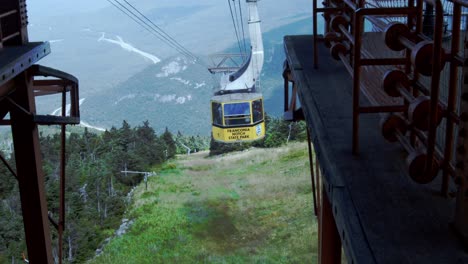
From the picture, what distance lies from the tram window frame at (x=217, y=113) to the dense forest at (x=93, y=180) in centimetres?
502

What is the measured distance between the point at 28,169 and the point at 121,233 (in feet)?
52.0

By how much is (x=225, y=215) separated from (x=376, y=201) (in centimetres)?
2000

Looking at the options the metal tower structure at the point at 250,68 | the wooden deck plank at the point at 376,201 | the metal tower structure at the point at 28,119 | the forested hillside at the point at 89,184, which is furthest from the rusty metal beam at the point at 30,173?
the metal tower structure at the point at 250,68

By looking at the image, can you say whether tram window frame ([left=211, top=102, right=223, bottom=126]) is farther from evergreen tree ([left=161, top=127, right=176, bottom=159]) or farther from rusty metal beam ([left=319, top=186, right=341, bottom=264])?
rusty metal beam ([left=319, top=186, right=341, bottom=264])

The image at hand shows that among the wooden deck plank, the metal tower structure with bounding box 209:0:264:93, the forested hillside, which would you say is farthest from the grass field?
the wooden deck plank

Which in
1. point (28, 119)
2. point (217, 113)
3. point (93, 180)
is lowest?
point (93, 180)

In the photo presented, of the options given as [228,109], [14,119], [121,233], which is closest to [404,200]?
[14,119]

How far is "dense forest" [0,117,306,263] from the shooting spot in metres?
17.3

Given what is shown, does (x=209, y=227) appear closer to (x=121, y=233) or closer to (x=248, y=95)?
(x=121, y=233)

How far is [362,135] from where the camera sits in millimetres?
2838

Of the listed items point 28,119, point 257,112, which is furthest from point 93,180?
point 28,119

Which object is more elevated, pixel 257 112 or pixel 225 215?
pixel 257 112

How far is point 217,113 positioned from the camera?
65.0ft

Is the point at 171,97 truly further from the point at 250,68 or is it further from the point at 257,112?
the point at 257,112
